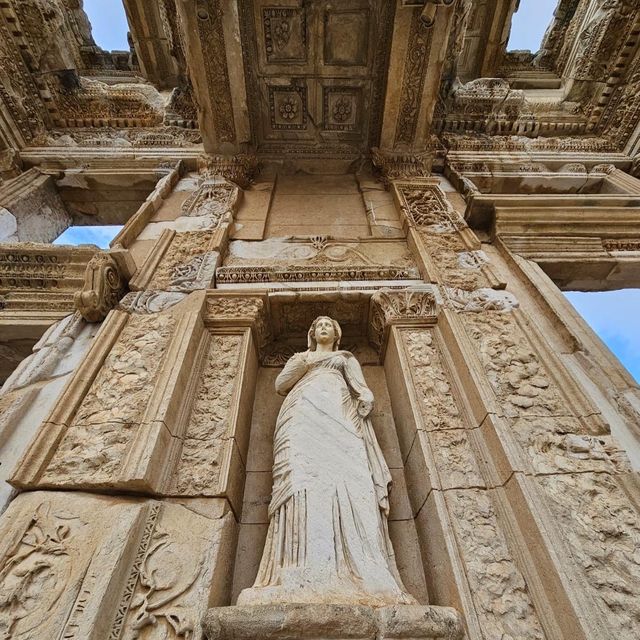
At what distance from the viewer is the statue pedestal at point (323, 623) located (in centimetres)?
164

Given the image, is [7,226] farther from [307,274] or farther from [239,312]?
[307,274]

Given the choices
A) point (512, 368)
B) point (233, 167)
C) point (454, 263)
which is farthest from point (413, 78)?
point (512, 368)

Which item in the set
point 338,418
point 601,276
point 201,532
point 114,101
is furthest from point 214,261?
point 114,101

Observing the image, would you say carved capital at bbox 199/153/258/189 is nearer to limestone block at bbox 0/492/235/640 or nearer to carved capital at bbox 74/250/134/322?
carved capital at bbox 74/250/134/322

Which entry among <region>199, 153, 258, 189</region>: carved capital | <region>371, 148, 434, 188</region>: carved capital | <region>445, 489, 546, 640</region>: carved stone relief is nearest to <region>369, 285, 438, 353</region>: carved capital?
<region>445, 489, 546, 640</region>: carved stone relief

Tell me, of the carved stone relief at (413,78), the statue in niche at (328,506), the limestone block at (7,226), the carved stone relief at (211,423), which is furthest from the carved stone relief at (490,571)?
the limestone block at (7,226)

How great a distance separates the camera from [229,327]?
12.6ft

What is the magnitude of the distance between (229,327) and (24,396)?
5.65 feet

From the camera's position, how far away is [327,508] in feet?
7.43

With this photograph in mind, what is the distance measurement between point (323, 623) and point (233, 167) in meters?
6.47

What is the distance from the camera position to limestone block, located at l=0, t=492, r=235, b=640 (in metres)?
1.83

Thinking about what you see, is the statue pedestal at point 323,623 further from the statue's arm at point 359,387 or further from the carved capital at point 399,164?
the carved capital at point 399,164

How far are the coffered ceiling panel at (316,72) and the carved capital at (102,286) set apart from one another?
4003mm

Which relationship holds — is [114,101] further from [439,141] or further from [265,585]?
[265,585]
